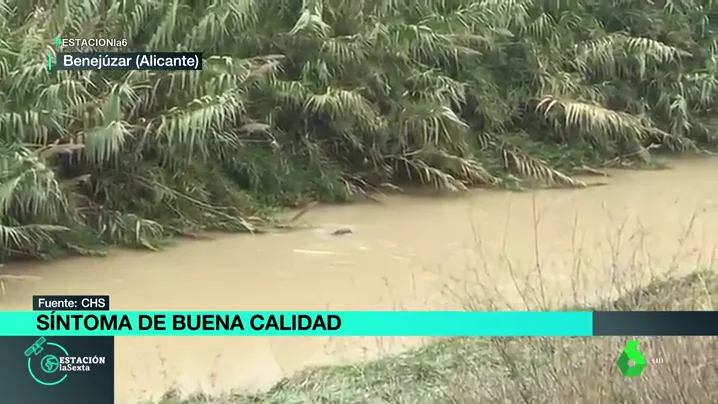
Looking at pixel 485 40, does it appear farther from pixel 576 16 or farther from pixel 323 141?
pixel 323 141

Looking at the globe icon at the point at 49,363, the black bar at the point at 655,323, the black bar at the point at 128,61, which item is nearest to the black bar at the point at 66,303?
the globe icon at the point at 49,363

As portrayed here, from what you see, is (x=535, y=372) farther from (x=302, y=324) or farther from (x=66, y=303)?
(x=66, y=303)

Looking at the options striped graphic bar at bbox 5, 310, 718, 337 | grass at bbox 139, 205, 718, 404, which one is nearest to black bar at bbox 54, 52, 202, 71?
striped graphic bar at bbox 5, 310, 718, 337

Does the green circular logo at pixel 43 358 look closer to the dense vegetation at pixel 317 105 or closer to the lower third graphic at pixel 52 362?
the lower third graphic at pixel 52 362

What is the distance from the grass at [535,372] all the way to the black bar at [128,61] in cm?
76

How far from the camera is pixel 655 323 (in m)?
2.02

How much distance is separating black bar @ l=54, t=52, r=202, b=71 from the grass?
0.76 metres

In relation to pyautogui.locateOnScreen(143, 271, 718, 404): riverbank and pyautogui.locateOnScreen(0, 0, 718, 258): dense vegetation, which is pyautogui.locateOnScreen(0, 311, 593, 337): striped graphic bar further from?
pyautogui.locateOnScreen(0, 0, 718, 258): dense vegetation

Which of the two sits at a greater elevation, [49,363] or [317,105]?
[317,105]

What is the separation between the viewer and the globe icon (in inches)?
78.7

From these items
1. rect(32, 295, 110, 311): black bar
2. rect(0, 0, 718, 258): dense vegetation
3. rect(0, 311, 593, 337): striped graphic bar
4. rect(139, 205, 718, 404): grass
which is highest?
rect(0, 0, 718, 258): dense vegetation

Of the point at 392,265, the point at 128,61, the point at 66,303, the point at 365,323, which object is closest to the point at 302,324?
the point at 365,323

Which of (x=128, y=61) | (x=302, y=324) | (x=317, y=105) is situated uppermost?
(x=128, y=61)

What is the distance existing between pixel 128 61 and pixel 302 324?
722 mm
